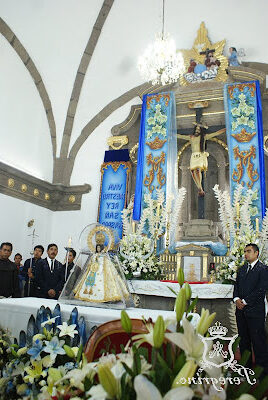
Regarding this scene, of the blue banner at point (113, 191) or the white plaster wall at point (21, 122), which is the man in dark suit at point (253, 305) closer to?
the blue banner at point (113, 191)

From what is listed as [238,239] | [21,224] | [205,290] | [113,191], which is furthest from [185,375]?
[21,224]

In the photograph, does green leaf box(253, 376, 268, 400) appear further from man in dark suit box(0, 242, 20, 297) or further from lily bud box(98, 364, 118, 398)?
man in dark suit box(0, 242, 20, 297)

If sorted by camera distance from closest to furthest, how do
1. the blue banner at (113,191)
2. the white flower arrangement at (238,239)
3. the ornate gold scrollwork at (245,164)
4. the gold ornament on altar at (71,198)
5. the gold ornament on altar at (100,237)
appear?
the gold ornament on altar at (100,237) → the white flower arrangement at (238,239) → the ornate gold scrollwork at (245,164) → the blue banner at (113,191) → the gold ornament on altar at (71,198)

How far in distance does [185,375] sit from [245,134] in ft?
28.4

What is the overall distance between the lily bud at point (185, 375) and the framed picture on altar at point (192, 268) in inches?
242

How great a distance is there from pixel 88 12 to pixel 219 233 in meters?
7.52

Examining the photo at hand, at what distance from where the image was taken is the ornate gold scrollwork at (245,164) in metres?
8.38

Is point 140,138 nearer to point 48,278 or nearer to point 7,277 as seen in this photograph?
point 48,278

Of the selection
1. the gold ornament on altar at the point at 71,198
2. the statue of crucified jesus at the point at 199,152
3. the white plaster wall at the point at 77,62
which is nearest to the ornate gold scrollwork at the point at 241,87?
the statue of crucified jesus at the point at 199,152

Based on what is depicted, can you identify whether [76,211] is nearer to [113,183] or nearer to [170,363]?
[113,183]

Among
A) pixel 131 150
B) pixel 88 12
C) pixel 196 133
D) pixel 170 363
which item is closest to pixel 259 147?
pixel 196 133

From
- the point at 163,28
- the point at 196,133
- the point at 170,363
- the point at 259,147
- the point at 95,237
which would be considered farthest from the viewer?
the point at 163,28

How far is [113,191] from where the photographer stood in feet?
34.0

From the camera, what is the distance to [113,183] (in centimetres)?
1041
